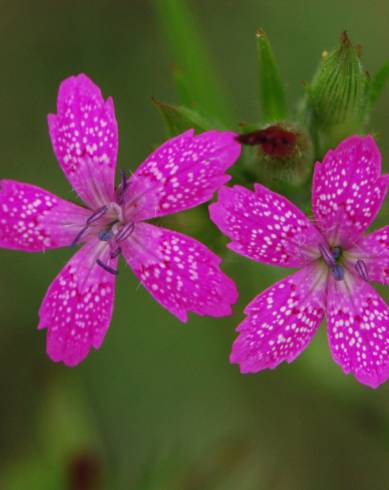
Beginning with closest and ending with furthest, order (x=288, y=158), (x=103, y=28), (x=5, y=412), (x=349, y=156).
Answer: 1. (x=349, y=156)
2. (x=288, y=158)
3. (x=5, y=412)
4. (x=103, y=28)

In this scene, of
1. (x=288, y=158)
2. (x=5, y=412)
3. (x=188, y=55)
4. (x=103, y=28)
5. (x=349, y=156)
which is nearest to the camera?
(x=349, y=156)

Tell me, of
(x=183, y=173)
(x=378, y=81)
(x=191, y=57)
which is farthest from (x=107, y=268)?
(x=191, y=57)

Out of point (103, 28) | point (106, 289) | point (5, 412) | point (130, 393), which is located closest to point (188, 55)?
point (103, 28)

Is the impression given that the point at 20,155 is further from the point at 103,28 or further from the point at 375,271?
the point at 375,271

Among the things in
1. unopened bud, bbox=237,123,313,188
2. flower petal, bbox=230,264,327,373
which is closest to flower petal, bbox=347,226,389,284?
flower petal, bbox=230,264,327,373

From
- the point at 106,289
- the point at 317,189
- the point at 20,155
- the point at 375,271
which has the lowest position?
the point at 20,155

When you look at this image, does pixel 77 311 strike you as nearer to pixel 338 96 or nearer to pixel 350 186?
pixel 350 186

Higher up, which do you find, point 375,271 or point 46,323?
point 375,271
